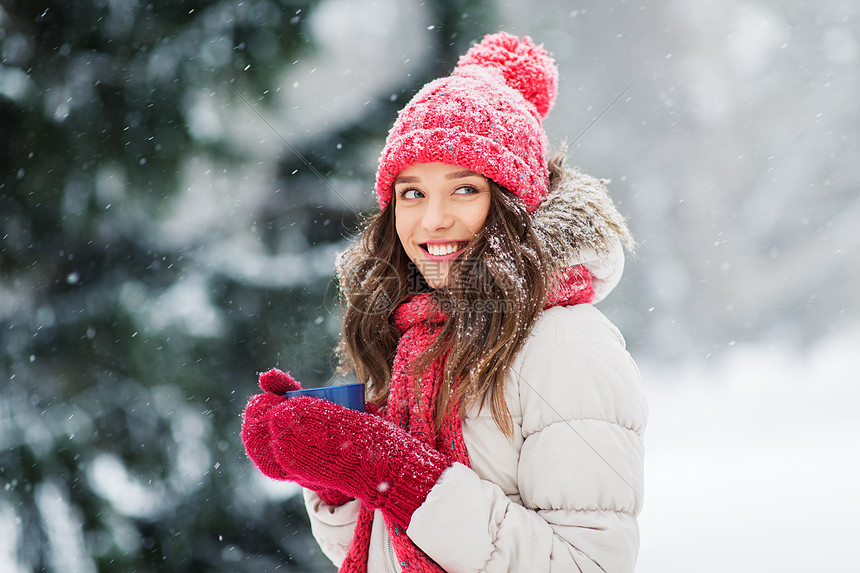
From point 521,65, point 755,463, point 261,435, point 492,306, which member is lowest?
point 755,463

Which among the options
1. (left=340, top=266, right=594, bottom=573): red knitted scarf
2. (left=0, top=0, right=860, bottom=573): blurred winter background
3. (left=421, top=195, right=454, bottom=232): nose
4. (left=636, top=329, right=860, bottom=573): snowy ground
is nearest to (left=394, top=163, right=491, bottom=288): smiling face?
(left=421, top=195, right=454, bottom=232): nose

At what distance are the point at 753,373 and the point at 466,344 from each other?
2.49m

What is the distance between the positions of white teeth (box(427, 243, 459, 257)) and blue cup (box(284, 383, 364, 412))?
13.1 inches

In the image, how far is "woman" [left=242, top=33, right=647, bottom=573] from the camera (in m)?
1.10

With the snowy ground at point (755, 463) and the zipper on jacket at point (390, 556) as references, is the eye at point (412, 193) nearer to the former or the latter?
the zipper on jacket at point (390, 556)

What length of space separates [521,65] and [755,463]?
7.74ft

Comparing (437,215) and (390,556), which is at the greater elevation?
(437,215)

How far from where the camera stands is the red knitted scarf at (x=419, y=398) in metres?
1.22

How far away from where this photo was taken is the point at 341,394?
1316mm

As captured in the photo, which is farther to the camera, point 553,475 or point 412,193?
point 412,193

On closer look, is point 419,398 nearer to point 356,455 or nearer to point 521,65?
point 356,455

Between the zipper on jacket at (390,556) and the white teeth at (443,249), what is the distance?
0.63 m

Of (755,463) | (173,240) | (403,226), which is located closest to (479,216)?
(403,226)

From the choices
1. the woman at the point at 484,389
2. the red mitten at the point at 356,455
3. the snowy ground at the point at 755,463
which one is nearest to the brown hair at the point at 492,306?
the woman at the point at 484,389
